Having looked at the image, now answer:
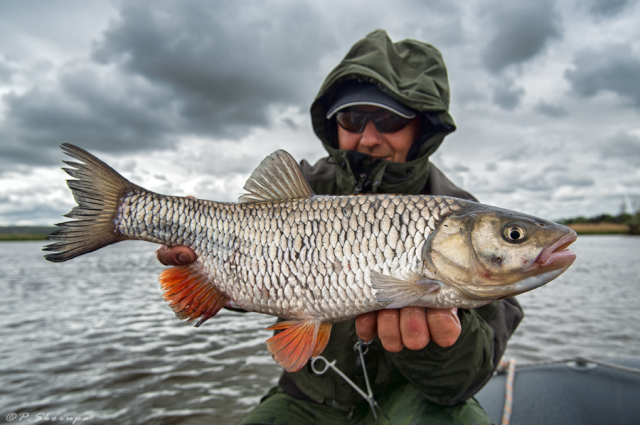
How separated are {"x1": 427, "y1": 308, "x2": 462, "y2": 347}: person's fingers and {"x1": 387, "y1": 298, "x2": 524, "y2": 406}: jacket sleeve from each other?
0.17 m

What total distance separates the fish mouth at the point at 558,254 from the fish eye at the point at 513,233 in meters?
0.09

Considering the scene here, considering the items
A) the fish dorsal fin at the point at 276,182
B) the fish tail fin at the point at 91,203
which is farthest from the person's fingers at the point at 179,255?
the fish dorsal fin at the point at 276,182

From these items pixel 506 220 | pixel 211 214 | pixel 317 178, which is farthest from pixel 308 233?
pixel 317 178

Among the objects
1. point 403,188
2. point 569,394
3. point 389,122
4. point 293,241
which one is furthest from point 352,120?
point 569,394

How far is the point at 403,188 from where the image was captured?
2.59 metres

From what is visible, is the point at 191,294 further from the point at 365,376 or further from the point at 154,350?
the point at 154,350

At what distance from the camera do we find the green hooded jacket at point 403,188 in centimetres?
177

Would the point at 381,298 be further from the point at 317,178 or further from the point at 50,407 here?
the point at 50,407

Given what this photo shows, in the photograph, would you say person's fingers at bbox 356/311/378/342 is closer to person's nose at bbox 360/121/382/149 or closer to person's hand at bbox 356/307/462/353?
person's hand at bbox 356/307/462/353

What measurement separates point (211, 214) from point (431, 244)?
1.00 m

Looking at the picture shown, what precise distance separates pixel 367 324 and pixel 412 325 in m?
0.19

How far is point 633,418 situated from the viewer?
2285mm

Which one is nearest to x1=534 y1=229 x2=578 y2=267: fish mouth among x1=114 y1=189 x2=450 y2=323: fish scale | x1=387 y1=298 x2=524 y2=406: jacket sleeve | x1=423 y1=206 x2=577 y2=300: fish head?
x1=423 y1=206 x2=577 y2=300: fish head

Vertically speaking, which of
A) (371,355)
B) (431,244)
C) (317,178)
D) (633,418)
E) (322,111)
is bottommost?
(633,418)
